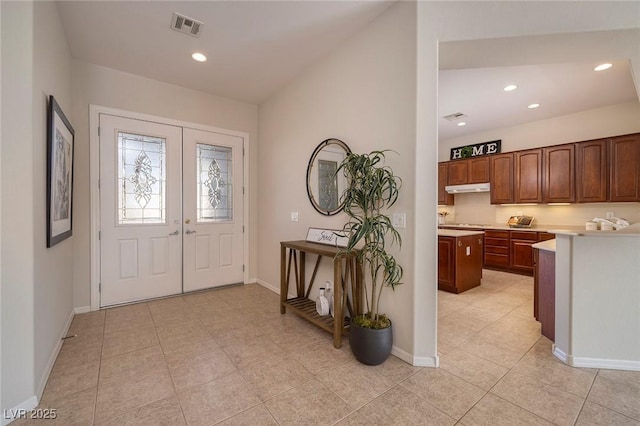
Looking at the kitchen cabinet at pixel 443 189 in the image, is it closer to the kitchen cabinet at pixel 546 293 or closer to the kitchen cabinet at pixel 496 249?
the kitchen cabinet at pixel 496 249

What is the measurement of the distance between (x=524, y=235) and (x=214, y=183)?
549cm

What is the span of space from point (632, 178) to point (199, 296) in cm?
652

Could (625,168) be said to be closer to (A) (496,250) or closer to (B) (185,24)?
(A) (496,250)

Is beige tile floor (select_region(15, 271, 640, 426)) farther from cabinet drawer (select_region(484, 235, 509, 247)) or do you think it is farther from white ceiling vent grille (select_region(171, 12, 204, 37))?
white ceiling vent grille (select_region(171, 12, 204, 37))

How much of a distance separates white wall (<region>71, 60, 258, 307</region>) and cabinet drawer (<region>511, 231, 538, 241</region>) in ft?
17.8

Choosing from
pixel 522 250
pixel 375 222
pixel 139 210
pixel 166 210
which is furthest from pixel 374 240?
pixel 522 250

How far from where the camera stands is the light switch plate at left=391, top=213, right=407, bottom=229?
7.02 feet

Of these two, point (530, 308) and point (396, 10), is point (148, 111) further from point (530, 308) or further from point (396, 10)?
point (530, 308)

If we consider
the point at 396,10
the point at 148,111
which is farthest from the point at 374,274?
the point at 148,111

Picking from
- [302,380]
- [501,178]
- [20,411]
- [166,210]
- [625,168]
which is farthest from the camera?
[501,178]

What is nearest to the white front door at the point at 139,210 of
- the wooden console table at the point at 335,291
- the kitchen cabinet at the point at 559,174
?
the wooden console table at the point at 335,291

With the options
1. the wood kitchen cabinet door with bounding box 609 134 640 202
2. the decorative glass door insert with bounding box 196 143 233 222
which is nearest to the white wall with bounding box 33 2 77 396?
the decorative glass door insert with bounding box 196 143 233 222

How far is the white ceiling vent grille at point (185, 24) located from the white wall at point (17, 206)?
3.39ft

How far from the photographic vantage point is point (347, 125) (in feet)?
8.87
